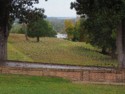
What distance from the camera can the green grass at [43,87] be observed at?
38.2 ft

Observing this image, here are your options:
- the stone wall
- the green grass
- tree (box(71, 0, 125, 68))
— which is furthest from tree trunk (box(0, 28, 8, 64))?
the green grass

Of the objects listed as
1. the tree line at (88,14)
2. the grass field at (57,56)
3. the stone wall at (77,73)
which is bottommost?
the grass field at (57,56)

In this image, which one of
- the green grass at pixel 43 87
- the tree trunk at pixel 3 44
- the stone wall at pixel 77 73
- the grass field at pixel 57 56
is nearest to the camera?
the green grass at pixel 43 87

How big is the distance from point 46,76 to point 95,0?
12.4 feet

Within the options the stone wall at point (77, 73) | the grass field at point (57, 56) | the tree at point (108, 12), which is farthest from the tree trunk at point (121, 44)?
the grass field at point (57, 56)

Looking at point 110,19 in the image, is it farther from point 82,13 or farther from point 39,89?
point 39,89

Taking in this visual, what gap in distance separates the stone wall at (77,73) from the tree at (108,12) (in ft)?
6.89

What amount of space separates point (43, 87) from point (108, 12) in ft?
17.0

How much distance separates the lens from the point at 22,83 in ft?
45.1

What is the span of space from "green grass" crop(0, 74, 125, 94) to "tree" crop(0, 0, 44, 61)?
542cm

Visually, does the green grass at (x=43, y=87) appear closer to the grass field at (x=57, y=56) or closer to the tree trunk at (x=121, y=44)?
the tree trunk at (x=121, y=44)

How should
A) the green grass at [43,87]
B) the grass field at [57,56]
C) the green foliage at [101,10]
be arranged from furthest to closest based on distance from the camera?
the grass field at [57,56], the green foliage at [101,10], the green grass at [43,87]

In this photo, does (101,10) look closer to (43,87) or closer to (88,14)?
(88,14)

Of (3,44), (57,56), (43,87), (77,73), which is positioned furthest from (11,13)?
(57,56)
